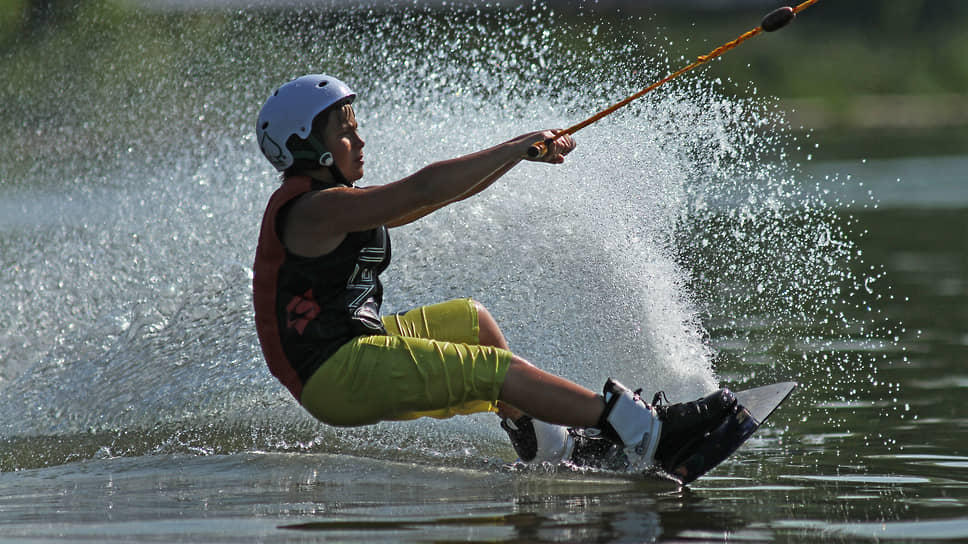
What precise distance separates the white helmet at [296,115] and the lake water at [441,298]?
1368 mm

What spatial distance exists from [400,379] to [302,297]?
0.51 meters

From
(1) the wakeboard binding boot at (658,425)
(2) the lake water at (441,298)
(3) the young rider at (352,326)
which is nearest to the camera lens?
(2) the lake water at (441,298)

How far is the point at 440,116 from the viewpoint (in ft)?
28.8

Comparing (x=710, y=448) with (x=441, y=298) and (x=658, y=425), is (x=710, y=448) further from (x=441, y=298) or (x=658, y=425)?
(x=441, y=298)

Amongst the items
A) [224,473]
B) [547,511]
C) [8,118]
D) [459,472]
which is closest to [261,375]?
[224,473]

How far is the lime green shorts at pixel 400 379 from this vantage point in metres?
4.88

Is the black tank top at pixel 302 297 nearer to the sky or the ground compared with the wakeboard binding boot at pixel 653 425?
nearer to the sky

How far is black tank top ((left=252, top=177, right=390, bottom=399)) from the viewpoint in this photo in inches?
194

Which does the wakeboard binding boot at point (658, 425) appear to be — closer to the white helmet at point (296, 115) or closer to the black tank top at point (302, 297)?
the black tank top at point (302, 297)

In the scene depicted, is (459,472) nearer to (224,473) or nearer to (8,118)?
(224,473)

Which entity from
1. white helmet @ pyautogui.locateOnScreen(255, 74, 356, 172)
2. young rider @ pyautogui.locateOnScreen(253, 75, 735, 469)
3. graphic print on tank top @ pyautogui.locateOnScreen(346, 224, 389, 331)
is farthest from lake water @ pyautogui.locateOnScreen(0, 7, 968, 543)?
white helmet @ pyautogui.locateOnScreen(255, 74, 356, 172)

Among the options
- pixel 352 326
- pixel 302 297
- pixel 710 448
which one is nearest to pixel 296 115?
pixel 302 297

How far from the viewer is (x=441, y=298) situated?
7.29 m

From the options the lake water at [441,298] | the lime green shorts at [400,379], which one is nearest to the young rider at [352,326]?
the lime green shorts at [400,379]
